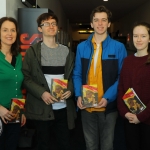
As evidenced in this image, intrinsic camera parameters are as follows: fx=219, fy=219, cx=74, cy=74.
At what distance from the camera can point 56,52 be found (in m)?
2.21

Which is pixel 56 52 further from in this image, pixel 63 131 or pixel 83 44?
pixel 63 131

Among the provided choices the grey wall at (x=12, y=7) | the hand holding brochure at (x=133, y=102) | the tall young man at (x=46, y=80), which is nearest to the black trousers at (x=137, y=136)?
the hand holding brochure at (x=133, y=102)

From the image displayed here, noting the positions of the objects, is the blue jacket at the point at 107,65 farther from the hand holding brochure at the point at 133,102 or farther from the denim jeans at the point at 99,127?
the hand holding brochure at the point at 133,102

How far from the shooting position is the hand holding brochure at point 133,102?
1875mm

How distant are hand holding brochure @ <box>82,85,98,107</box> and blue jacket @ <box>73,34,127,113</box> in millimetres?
116

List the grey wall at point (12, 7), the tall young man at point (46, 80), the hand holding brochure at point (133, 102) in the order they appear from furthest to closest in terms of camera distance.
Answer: the grey wall at point (12, 7)
the tall young man at point (46, 80)
the hand holding brochure at point (133, 102)

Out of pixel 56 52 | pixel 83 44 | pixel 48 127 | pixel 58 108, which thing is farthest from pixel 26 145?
pixel 83 44

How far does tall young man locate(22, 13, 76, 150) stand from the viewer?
212 cm

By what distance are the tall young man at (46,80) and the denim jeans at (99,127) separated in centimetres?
18

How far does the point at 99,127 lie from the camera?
2295 millimetres

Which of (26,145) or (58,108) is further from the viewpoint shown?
(26,145)

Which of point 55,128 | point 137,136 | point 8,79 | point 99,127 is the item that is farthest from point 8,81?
point 137,136

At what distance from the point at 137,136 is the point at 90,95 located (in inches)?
21.8

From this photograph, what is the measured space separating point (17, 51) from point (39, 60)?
0.24m
